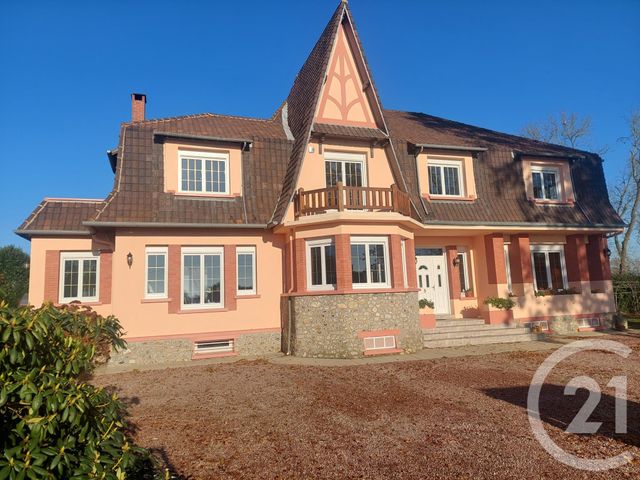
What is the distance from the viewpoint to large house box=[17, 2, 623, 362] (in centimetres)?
1232

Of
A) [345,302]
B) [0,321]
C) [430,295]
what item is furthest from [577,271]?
[0,321]

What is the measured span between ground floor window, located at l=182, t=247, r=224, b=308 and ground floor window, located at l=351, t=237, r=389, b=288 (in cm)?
433

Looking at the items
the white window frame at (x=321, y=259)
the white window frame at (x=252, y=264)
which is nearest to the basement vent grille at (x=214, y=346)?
the white window frame at (x=252, y=264)

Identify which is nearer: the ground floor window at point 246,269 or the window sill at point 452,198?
the ground floor window at point 246,269

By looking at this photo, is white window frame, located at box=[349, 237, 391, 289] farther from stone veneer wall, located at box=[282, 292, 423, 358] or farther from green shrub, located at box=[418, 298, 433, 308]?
green shrub, located at box=[418, 298, 433, 308]

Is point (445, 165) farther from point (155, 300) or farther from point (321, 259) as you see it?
point (155, 300)

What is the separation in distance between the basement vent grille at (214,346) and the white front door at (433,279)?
759cm

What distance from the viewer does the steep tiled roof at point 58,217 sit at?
42.5 feet

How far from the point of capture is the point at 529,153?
53.6ft

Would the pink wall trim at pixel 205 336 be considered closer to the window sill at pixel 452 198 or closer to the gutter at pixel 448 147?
the window sill at pixel 452 198

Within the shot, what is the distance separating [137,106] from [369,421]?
14.7 metres

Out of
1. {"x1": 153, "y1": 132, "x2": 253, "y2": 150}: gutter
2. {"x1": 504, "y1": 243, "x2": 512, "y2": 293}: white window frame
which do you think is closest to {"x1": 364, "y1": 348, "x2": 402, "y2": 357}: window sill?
{"x1": 504, "y1": 243, "x2": 512, "y2": 293}: white window frame

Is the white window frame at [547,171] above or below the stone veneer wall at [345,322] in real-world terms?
above

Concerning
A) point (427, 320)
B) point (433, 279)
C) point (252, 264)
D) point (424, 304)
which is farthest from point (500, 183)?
point (252, 264)
